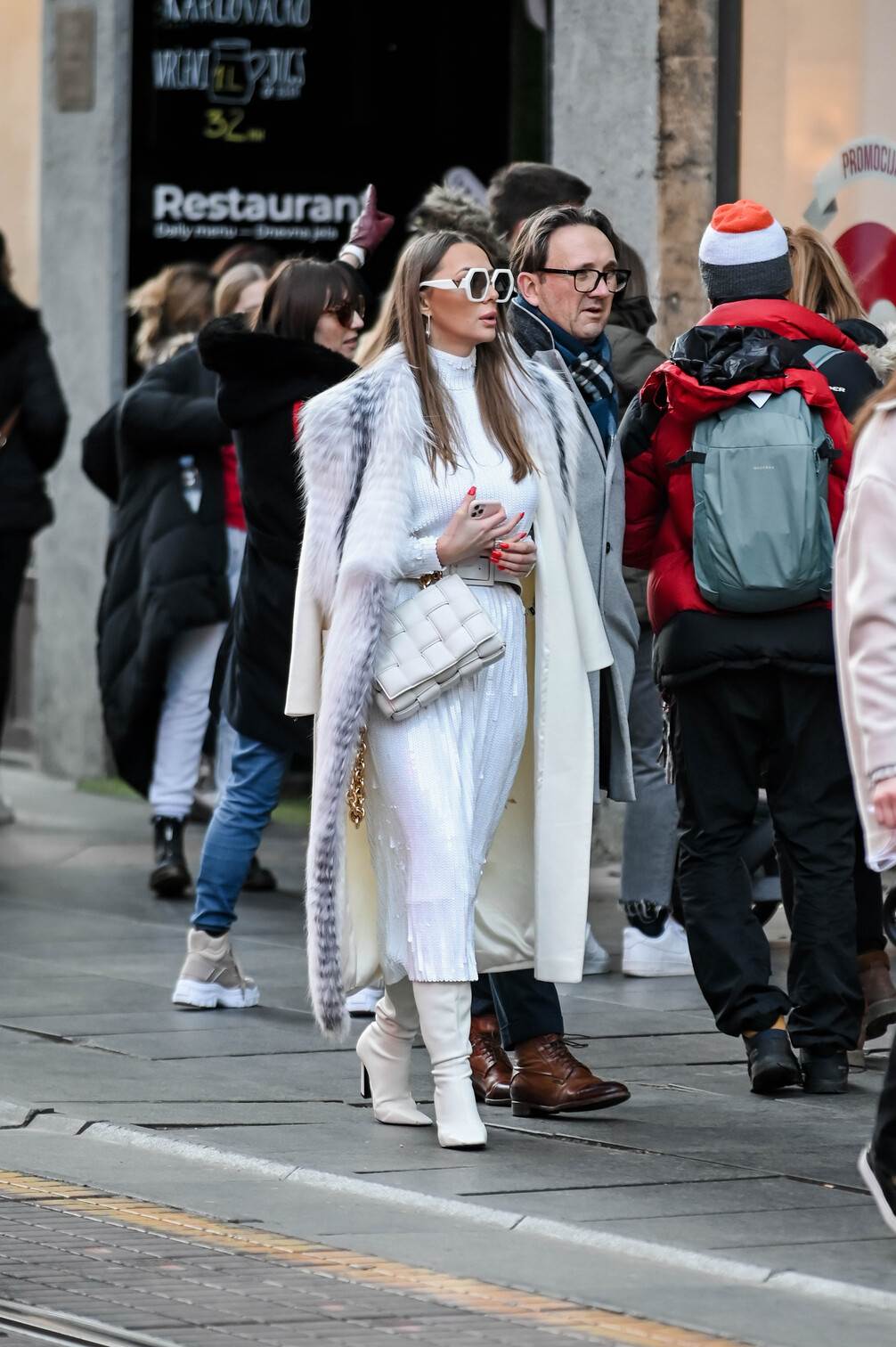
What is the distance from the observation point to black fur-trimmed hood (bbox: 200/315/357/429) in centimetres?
788

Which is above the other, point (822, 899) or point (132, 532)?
point (132, 532)

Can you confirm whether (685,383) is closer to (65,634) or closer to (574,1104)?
(574,1104)

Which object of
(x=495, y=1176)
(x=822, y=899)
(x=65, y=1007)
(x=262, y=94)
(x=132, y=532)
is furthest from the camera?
(x=262, y=94)

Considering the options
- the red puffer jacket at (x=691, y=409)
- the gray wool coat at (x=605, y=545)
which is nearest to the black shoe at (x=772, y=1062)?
the gray wool coat at (x=605, y=545)

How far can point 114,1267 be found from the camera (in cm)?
525

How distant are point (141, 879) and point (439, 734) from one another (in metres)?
4.61

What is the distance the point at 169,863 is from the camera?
33.4 ft

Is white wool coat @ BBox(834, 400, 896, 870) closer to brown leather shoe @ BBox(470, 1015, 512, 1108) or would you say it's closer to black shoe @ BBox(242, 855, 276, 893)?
brown leather shoe @ BBox(470, 1015, 512, 1108)

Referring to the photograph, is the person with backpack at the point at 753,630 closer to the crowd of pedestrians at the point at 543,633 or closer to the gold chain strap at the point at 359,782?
the crowd of pedestrians at the point at 543,633

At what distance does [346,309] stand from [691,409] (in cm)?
157

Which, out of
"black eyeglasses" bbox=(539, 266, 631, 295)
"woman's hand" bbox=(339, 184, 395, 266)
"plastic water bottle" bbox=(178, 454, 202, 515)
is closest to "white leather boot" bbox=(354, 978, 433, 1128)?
"black eyeglasses" bbox=(539, 266, 631, 295)

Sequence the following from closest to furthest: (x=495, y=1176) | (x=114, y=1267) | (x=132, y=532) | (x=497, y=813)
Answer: (x=114, y=1267) < (x=495, y=1176) < (x=497, y=813) < (x=132, y=532)

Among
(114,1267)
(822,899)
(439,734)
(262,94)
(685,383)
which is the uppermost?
(262,94)

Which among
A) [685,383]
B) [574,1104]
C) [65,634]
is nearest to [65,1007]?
[574,1104]
